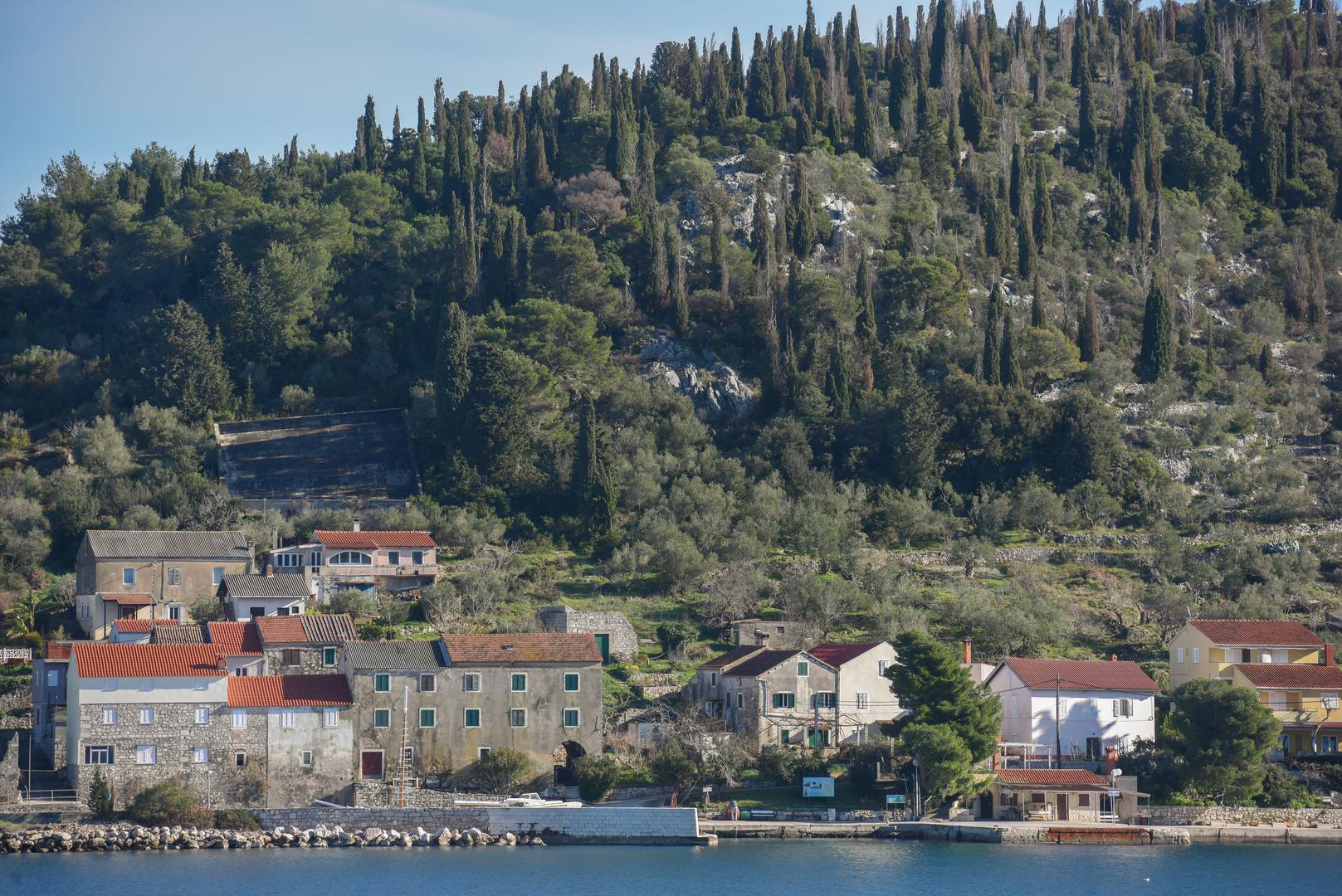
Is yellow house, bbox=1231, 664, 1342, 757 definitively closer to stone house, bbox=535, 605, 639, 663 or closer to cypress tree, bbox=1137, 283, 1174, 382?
stone house, bbox=535, 605, 639, 663

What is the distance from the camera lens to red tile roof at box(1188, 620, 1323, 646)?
214ft

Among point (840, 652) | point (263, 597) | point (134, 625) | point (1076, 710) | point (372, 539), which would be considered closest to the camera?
point (1076, 710)

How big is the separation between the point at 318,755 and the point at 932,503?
39.3 metres

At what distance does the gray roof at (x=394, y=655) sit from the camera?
189 feet

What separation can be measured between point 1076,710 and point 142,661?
3068 cm

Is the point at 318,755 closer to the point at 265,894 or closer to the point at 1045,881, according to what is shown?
the point at 265,894

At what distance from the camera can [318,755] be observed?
55.7m

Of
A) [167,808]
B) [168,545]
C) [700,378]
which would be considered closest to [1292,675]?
[167,808]

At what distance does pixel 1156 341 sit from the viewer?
98125mm

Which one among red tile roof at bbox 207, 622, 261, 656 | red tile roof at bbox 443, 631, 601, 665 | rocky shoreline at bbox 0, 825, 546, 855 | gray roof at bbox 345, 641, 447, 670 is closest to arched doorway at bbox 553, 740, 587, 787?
red tile roof at bbox 443, 631, 601, 665

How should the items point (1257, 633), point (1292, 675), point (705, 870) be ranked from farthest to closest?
point (1257, 633), point (1292, 675), point (705, 870)

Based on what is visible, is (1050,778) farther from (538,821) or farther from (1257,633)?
(538,821)

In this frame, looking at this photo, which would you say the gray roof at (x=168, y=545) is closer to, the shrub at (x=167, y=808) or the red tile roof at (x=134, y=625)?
the red tile roof at (x=134, y=625)

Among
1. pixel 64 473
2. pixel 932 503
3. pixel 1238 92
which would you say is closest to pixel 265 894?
pixel 64 473
